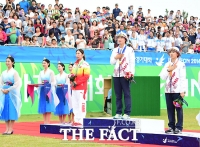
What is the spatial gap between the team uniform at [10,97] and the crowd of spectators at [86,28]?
8.08 metres

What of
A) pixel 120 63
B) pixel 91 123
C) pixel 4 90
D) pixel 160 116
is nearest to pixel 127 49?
pixel 120 63

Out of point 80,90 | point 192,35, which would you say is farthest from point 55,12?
point 80,90

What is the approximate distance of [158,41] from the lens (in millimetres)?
29234

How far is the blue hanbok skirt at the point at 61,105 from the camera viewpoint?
18312 millimetres

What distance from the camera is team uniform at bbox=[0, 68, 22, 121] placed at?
15.1 m

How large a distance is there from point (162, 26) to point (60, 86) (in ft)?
49.4

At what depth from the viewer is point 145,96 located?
2425 cm

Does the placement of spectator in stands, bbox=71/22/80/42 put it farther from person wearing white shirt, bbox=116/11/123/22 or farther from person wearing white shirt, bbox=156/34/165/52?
person wearing white shirt, bbox=116/11/123/22

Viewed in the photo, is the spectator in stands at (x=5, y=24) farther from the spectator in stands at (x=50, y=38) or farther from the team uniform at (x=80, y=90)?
the team uniform at (x=80, y=90)

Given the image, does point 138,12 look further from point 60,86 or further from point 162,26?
point 60,86

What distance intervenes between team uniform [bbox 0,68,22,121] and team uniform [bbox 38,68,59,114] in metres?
2.52

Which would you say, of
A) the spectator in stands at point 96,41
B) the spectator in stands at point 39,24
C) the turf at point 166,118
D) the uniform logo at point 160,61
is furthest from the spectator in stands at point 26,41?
the uniform logo at point 160,61

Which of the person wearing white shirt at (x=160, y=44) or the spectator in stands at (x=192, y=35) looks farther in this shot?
the spectator in stands at (x=192, y=35)

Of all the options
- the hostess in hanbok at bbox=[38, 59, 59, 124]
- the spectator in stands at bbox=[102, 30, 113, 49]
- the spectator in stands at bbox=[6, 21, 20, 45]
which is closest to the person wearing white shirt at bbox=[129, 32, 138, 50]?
the spectator in stands at bbox=[102, 30, 113, 49]
